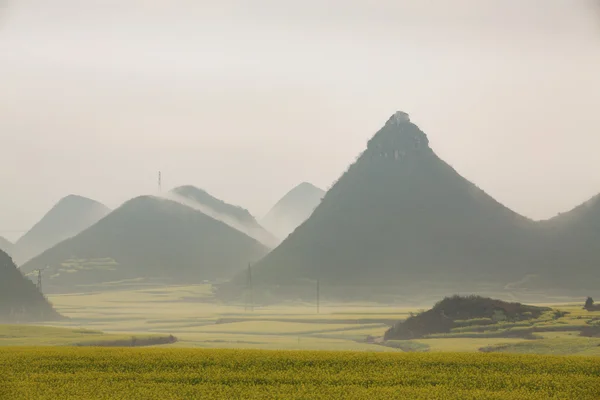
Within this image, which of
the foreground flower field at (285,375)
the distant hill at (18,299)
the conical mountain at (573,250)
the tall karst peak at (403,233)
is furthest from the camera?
the tall karst peak at (403,233)

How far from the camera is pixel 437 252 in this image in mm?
147000

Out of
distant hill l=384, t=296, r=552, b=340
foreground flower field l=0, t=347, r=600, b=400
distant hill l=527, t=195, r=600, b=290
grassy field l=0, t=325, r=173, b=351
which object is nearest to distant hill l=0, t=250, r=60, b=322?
grassy field l=0, t=325, r=173, b=351

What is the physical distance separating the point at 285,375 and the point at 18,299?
76866 millimetres

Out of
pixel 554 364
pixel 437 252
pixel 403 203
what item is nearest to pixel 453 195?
pixel 403 203

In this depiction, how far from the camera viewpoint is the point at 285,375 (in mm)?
25531

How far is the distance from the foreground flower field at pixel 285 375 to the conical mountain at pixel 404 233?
362 feet

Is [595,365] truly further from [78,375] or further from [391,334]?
[391,334]

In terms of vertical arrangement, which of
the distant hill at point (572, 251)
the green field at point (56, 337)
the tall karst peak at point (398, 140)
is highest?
the tall karst peak at point (398, 140)

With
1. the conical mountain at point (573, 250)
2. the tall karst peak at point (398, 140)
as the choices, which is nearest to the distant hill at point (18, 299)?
the conical mountain at point (573, 250)

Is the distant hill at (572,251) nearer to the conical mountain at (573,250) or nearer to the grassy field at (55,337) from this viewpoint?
the conical mountain at (573,250)

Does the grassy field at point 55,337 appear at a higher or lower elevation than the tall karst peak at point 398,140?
lower

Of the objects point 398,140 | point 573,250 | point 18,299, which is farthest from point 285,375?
point 398,140

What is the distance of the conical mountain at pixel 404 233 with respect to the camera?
14200 centimetres

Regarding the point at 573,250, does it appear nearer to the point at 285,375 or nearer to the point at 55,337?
the point at 55,337
